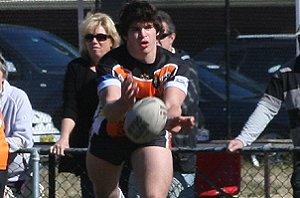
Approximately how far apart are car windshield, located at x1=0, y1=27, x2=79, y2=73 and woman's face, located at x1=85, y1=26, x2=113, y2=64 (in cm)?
575

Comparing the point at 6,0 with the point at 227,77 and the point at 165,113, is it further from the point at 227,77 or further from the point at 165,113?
the point at 165,113

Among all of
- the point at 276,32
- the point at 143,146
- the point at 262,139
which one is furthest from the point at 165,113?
the point at 276,32

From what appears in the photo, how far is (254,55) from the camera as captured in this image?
1441 centimetres

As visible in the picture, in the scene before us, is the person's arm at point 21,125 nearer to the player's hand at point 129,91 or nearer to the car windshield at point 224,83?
the player's hand at point 129,91

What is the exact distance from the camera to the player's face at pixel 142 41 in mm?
7098

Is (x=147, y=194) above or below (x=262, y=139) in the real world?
below

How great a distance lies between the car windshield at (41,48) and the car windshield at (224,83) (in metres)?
1.78

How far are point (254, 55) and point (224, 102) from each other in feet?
2.68

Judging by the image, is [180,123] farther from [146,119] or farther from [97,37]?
[97,37]

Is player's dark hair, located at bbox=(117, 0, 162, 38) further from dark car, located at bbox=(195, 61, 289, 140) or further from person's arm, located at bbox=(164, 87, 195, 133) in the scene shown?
dark car, located at bbox=(195, 61, 289, 140)

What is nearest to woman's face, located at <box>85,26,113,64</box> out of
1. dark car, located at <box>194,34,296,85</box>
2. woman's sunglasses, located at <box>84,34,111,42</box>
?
woman's sunglasses, located at <box>84,34,111,42</box>

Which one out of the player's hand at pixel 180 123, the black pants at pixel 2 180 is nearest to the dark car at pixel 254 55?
the black pants at pixel 2 180

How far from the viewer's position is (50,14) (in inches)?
569

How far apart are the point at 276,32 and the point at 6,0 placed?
11.7ft
